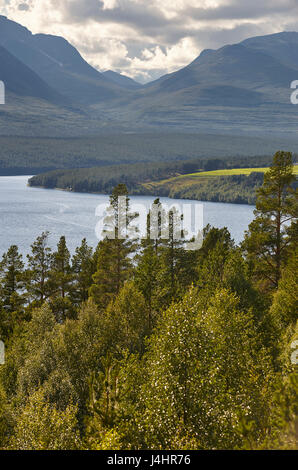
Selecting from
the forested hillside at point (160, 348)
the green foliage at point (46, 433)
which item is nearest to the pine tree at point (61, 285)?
the forested hillside at point (160, 348)

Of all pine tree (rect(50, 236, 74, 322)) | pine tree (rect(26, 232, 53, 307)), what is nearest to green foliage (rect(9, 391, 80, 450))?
pine tree (rect(50, 236, 74, 322))

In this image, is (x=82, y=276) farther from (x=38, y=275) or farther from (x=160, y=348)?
(x=160, y=348)

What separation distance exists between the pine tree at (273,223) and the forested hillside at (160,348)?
0.15m

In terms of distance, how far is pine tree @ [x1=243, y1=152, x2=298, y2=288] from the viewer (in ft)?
164

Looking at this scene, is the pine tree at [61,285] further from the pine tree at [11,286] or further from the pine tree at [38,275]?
the pine tree at [11,286]

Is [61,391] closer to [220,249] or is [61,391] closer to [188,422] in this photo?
[188,422]

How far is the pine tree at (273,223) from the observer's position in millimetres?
50125

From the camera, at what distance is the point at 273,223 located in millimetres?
50656

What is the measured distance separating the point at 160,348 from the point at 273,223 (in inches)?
1030

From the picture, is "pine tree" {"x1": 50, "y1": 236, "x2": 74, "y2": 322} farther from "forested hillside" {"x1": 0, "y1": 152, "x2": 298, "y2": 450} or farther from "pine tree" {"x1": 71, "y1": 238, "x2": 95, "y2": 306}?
"pine tree" {"x1": 71, "y1": 238, "x2": 95, "y2": 306}

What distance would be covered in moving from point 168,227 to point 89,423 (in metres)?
36.4

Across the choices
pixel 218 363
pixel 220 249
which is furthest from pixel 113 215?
pixel 218 363

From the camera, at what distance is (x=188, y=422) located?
25781 millimetres

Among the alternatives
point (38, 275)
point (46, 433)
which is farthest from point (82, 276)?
point (46, 433)
